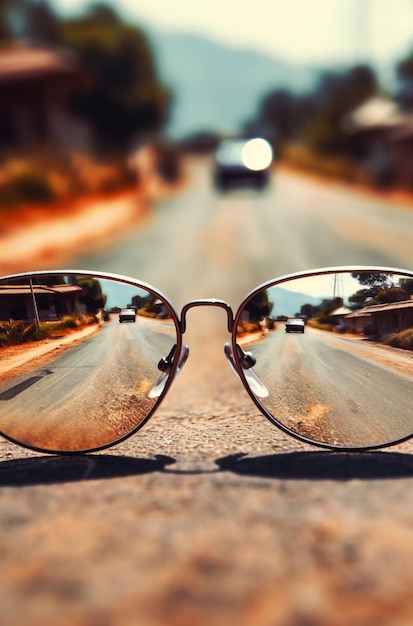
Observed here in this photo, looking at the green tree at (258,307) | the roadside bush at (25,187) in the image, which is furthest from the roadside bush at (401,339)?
the roadside bush at (25,187)

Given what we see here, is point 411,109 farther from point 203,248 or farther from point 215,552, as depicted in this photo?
point 215,552

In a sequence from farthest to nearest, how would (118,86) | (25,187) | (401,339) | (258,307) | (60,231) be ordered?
1. (118,86)
2. (25,187)
3. (60,231)
4. (258,307)
5. (401,339)

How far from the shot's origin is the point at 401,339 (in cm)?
216

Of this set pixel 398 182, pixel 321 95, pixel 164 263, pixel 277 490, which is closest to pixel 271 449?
pixel 277 490

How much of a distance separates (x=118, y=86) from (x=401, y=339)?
42.3 meters

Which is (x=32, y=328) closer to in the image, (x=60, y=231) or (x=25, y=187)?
(x=60, y=231)

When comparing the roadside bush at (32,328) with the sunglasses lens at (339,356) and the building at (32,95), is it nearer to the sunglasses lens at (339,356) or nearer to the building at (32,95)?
the sunglasses lens at (339,356)

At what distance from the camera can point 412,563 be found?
1.33m

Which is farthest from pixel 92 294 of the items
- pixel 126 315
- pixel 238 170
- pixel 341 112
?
pixel 341 112

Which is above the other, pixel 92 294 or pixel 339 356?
pixel 92 294

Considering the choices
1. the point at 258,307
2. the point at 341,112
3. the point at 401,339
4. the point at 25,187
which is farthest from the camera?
the point at 341,112

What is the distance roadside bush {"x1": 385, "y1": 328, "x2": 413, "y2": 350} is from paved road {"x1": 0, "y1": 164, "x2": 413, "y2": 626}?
328mm

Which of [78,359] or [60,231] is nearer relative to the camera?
[78,359]

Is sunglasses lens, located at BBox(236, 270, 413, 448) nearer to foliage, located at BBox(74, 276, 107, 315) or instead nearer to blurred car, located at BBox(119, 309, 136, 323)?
blurred car, located at BBox(119, 309, 136, 323)
